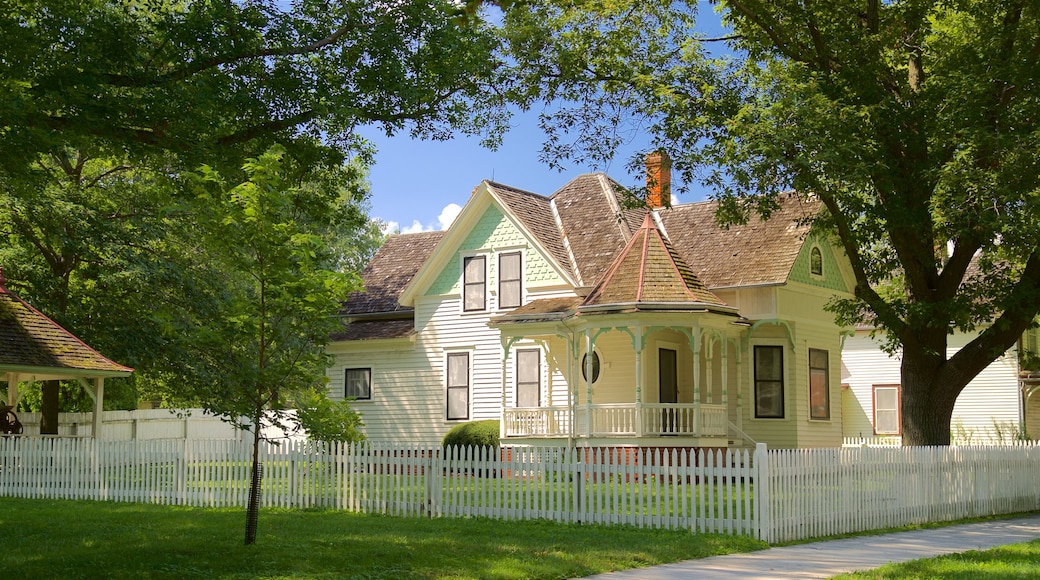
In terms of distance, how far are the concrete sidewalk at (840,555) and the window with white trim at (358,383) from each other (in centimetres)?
1991

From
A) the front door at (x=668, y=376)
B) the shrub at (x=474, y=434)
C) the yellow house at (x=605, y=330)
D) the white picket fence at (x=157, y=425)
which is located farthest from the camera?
the white picket fence at (x=157, y=425)

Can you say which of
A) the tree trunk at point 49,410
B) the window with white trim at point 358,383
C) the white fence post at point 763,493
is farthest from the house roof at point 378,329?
the white fence post at point 763,493

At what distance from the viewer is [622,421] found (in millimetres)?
26438

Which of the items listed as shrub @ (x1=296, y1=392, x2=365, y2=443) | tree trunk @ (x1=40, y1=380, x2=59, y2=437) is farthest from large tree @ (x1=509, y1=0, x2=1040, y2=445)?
tree trunk @ (x1=40, y1=380, x2=59, y2=437)

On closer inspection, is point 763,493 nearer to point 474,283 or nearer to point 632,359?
point 632,359

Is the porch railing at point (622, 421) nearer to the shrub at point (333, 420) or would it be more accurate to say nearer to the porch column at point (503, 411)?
the porch column at point (503, 411)

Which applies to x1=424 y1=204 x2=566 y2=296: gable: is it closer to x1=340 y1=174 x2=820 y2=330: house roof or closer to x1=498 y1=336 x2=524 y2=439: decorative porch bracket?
x1=340 y1=174 x2=820 y2=330: house roof

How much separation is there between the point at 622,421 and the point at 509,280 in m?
6.55

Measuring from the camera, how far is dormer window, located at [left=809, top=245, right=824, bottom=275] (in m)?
30.1

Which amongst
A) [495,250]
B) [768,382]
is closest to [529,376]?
[495,250]

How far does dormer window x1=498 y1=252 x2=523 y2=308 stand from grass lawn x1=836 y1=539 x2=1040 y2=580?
18.6 m

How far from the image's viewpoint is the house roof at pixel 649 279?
25547 millimetres

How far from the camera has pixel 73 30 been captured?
13.5 metres

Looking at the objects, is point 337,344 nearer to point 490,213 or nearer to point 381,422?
point 381,422
